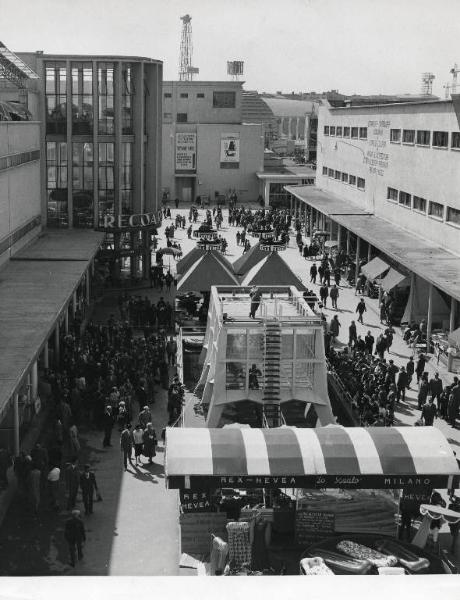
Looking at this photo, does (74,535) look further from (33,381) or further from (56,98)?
(56,98)

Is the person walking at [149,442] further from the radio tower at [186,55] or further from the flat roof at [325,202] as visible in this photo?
the radio tower at [186,55]

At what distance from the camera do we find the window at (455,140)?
2861cm

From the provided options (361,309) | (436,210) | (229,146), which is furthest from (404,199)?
(229,146)

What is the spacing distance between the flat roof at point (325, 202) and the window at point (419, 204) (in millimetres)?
7912

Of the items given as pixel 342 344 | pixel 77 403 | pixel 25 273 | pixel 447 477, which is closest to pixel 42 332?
pixel 77 403

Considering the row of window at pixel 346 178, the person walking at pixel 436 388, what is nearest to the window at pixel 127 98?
the row of window at pixel 346 178

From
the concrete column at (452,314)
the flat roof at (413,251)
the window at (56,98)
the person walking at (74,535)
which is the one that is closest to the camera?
the person walking at (74,535)

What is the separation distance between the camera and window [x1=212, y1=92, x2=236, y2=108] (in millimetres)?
73625

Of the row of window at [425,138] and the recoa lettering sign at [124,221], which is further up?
the row of window at [425,138]

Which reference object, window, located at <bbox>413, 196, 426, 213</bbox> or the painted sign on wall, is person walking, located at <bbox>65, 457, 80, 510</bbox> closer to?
window, located at <bbox>413, 196, 426, 213</bbox>

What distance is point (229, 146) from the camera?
70.4 metres

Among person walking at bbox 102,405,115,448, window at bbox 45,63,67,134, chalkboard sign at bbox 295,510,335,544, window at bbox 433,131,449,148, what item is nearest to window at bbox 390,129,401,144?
window at bbox 433,131,449,148

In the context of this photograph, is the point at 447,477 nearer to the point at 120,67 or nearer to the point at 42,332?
the point at 42,332

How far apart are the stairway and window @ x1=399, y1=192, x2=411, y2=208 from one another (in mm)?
19815
